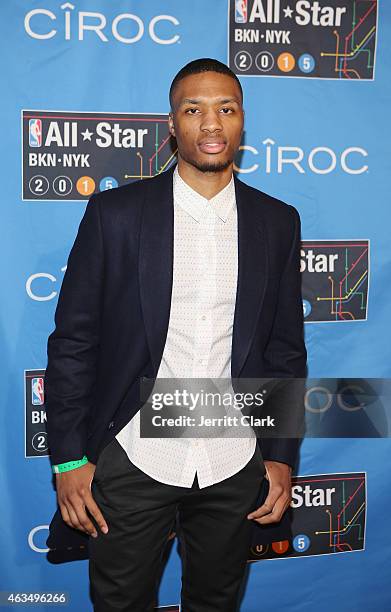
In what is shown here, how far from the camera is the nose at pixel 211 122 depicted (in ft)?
6.08

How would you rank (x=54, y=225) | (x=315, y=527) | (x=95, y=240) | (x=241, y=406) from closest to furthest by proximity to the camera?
(x=95, y=240) → (x=241, y=406) → (x=54, y=225) → (x=315, y=527)

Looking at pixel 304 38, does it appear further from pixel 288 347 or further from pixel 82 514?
pixel 82 514

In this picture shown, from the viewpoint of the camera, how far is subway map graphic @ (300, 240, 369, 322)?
2689mm

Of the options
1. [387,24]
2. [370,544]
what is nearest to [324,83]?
[387,24]

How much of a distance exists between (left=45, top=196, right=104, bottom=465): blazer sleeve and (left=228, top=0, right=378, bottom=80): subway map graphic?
3.63 feet

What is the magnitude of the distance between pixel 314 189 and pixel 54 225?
3.42 feet

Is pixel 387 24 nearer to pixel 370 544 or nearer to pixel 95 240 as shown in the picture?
pixel 95 240

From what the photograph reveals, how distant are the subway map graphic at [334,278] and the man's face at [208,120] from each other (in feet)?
2.89

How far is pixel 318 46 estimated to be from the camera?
2.58 meters

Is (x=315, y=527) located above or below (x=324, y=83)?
below

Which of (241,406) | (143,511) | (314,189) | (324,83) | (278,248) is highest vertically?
(324,83)

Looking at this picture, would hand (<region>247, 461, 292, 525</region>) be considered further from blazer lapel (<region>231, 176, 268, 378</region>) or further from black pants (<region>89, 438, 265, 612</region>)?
blazer lapel (<region>231, 176, 268, 378</region>)

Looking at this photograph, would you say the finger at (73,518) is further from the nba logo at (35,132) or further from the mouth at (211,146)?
the nba logo at (35,132)

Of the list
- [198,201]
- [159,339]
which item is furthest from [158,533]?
[198,201]
